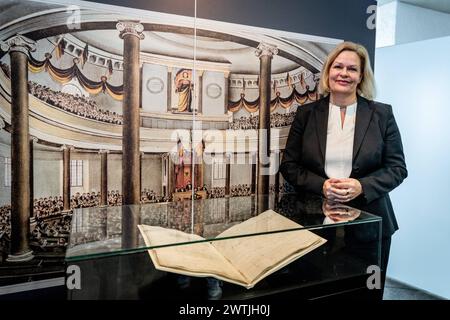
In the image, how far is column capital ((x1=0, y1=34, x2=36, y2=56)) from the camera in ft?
4.77

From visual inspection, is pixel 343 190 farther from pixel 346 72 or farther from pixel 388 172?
pixel 346 72

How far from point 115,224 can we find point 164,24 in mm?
980

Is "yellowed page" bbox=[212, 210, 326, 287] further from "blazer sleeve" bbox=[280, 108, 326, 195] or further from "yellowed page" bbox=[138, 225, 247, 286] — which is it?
"blazer sleeve" bbox=[280, 108, 326, 195]

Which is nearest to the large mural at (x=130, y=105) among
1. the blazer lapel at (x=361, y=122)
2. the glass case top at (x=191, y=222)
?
the glass case top at (x=191, y=222)

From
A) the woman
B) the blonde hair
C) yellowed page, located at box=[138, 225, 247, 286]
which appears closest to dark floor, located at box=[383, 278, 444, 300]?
the woman

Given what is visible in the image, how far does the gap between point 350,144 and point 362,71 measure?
39 cm

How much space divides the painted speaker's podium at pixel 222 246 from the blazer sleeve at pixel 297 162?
409mm

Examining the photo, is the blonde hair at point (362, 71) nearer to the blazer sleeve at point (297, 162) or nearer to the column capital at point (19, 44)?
the blazer sleeve at point (297, 162)

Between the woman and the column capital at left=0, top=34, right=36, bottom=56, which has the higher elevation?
the column capital at left=0, top=34, right=36, bottom=56

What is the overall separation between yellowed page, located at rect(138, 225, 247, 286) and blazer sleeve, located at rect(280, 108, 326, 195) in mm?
822

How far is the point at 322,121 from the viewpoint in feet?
6.15

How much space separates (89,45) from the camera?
5.25 feet
